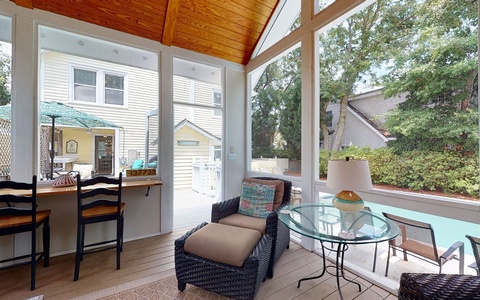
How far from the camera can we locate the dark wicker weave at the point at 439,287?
93 centimetres

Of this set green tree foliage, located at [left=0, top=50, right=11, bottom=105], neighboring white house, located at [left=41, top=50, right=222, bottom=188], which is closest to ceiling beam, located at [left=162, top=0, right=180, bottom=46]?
neighboring white house, located at [left=41, top=50, right=222, bottom=188]

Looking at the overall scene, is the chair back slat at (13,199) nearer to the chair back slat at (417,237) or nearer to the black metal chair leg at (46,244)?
the black metal chair leg at (46,244)

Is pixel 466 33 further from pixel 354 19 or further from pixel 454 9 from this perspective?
pixel 354 19

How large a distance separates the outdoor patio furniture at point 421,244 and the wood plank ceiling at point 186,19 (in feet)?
11.3

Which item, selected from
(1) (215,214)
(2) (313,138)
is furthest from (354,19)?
(1) (215,214)

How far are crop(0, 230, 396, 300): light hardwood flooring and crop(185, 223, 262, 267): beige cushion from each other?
19.0 inches

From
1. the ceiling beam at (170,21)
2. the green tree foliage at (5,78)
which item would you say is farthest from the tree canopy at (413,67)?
the green tree foliage at (5,78)

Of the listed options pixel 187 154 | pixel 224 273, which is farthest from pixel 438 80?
pixel 187 154

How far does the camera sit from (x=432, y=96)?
188 centimetres

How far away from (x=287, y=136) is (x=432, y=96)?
1.79 m

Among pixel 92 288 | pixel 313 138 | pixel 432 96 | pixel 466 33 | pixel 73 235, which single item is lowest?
pixel 92 288

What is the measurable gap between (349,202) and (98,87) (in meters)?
3.69

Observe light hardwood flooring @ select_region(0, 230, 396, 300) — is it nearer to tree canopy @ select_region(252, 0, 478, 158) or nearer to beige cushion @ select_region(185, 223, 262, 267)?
beige cushion @ select_region(185, 223, 262, 267)

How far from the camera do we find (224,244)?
186cm
